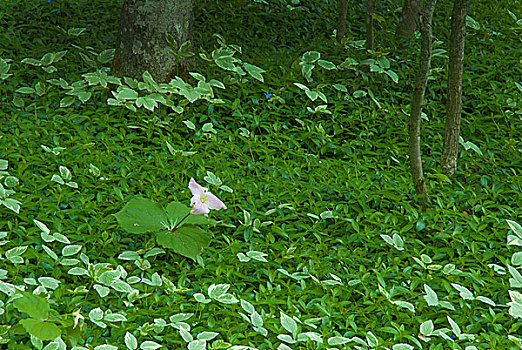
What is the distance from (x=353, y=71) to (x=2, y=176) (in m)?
2.59

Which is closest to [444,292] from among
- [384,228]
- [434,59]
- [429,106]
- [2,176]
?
[384,228]

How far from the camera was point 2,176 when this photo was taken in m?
2.79

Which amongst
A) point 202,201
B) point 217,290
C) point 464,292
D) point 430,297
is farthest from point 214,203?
point 464,292

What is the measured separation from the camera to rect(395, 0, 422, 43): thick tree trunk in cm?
459

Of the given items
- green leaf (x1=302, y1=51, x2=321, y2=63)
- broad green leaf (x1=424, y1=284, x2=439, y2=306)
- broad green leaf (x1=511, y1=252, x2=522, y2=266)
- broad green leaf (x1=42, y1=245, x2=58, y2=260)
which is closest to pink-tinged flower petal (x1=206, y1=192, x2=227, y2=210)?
broad green leaf (x1=42, y1=245, x2=58, y2=260)

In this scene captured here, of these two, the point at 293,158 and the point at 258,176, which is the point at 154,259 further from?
the point at 293,158

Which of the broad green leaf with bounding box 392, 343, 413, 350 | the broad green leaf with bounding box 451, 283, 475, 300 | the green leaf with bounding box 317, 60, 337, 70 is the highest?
the green leaf with bounding box 317, 60, 337, 70

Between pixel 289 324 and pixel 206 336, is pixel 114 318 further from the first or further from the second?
pixel 289 324

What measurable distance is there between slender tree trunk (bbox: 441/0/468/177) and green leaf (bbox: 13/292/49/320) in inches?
91.1

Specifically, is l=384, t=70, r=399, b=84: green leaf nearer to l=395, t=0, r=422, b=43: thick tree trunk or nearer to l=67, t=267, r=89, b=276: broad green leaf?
l=395, t=0, r=422, b=43: thick tree trunk

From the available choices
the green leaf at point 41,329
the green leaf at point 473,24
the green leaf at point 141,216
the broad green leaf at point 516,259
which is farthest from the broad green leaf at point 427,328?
the green leaf at point 473,24

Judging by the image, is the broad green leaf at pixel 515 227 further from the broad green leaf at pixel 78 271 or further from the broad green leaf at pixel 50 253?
the broad green leaf at pixel 50 253

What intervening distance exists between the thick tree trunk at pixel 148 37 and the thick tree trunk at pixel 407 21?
1918 mm

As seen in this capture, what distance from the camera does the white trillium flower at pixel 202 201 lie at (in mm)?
2676
